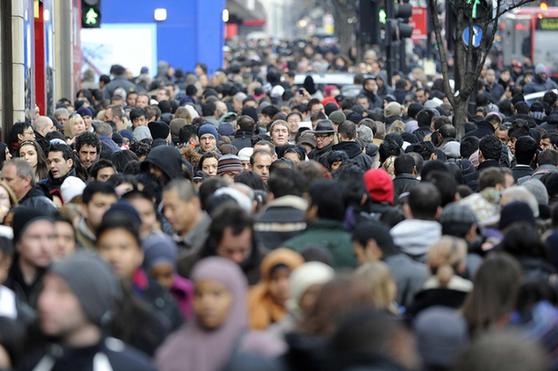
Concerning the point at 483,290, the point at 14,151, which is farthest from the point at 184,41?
the point at 483,290

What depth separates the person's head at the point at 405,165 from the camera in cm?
1437

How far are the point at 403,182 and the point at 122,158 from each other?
3054 millimetres

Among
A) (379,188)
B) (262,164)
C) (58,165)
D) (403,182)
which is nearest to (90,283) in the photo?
(379,188)

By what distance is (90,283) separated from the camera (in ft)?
22.6

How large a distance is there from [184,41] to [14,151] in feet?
88.9

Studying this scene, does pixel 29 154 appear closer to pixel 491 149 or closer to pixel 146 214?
pixel 491 149

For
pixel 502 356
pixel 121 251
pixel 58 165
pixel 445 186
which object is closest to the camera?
pixel 502 356

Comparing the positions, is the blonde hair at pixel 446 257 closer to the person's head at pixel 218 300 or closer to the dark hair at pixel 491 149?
the person's head at pixel 218 300

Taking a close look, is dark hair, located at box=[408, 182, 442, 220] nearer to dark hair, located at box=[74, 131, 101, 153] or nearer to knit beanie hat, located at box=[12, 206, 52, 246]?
knit beanie hat, located at box=[12, 206, 52, 246]

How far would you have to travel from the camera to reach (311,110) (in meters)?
24.1

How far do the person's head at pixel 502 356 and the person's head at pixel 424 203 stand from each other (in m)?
4.51

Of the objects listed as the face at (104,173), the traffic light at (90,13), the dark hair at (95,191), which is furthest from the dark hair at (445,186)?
the traffic light at (90,13)

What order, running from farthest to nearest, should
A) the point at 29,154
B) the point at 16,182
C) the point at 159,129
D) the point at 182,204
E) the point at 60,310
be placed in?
the point at 159,129 < the point at 29,154 < the point at 16,182 < the point at 182,204 < the point at 60,310

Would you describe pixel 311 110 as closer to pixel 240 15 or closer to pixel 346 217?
pixel 346 217
